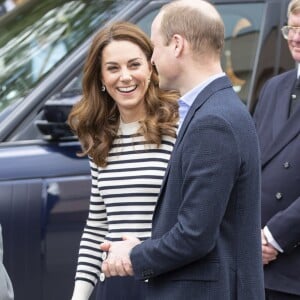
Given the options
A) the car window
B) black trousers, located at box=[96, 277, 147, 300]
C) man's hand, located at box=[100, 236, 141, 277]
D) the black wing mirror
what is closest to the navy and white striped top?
black trousers, located at box=[96, 277, 147, 300]

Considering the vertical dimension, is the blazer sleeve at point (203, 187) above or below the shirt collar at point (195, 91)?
below

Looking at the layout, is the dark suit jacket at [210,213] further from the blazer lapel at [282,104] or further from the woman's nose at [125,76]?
the blazer lapel at [282,104]

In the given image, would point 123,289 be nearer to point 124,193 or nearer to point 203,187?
point 124,193

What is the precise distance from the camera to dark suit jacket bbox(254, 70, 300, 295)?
3.38m

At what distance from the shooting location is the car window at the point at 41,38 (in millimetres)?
4438

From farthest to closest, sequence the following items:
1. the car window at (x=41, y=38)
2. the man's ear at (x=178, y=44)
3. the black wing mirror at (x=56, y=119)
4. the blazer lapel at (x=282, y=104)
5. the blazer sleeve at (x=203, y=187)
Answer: the car window at (x=41, y=38) → the black wing mirror at (x=56, y=119) → the blazer lapel at (x=282, y=104) → the man's ear at (x=178, y=44) → the blazer sleeve at (x=203, y=187)

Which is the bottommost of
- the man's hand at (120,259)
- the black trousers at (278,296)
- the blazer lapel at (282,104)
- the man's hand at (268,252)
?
the black trousers at (278,296)

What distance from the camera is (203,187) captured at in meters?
2.52

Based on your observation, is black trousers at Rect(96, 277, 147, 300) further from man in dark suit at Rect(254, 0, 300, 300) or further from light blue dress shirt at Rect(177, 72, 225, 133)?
light blue dress shirt at Rect(177, 72, 225, 133)

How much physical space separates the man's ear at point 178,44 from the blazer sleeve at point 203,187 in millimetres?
206

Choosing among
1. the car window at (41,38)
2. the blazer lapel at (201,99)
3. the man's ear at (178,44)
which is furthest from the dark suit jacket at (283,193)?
the car window at (41,38)

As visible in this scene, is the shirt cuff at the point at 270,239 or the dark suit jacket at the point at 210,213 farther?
the shirt cuff at the point at 270,239

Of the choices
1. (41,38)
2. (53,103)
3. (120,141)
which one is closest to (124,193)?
(120,141)

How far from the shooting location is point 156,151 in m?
3.22
